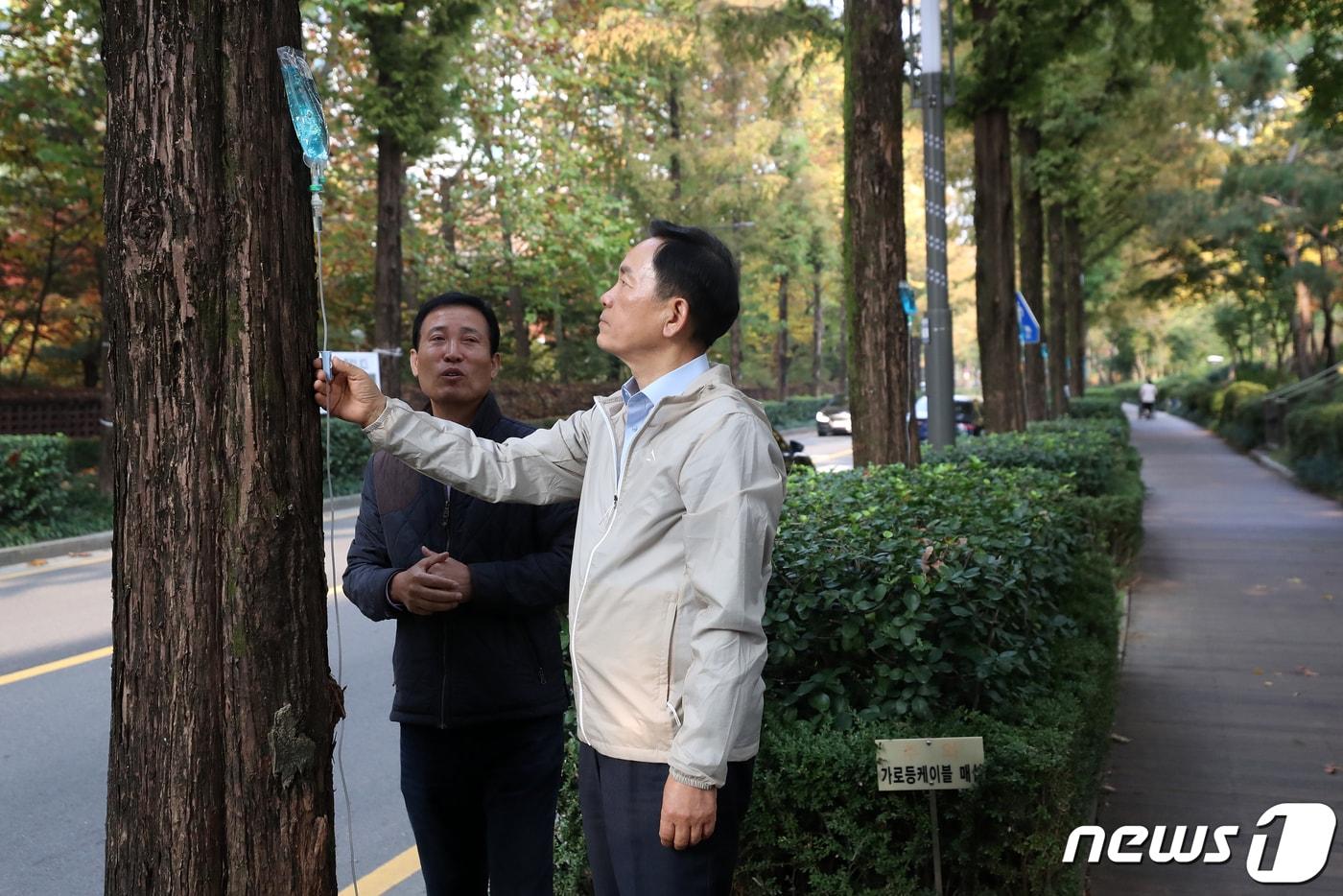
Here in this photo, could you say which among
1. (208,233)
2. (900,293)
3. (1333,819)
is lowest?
(1333,819)

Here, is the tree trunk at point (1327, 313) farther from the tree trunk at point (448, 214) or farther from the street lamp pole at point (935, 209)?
the street lamp pole at point (935, 209)

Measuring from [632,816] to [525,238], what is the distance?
27.2 meters

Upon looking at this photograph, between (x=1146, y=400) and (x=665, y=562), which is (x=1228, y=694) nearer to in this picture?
(x=665, y=562)

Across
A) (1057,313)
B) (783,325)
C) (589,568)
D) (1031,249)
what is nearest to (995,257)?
(1031,249)

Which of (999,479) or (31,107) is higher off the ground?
(31,107)

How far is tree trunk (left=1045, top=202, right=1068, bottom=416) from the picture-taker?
2580cm

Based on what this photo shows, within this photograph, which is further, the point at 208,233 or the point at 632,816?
the point at 632,816

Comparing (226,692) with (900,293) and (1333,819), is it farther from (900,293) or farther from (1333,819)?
(900,293)

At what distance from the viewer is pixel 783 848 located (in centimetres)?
376

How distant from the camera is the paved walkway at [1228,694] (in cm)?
539

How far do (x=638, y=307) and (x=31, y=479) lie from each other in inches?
552

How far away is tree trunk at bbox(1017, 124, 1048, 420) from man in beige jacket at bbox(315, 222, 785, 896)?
763 inches

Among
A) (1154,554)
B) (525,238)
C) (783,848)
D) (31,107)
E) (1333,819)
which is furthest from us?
(525,238)

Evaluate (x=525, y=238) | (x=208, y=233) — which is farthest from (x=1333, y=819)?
(x=525, y=238)
